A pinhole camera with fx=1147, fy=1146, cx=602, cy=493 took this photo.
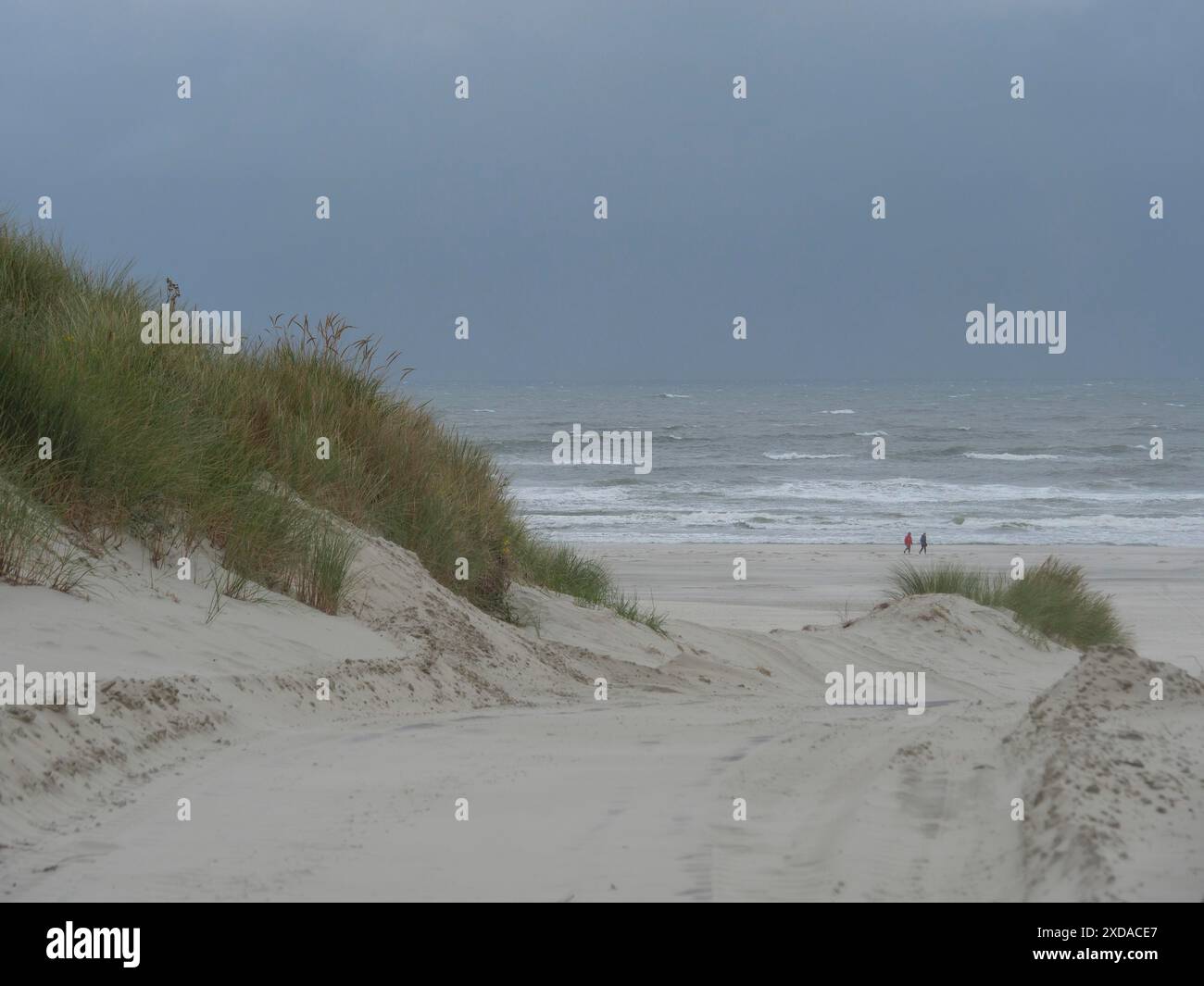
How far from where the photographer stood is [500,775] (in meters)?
4.09

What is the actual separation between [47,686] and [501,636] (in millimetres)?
3660

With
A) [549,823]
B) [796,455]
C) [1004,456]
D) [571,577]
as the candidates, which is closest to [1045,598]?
[571,577]

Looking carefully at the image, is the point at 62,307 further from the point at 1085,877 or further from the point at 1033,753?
the point at 1085,877

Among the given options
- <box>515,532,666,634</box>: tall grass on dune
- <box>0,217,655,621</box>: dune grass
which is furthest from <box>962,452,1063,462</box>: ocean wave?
<box>0,217,655,621</box>: dune grass

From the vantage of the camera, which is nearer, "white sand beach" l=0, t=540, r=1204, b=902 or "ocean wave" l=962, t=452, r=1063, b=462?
"white sand beach" l=0, t=540, r=1204, b=902

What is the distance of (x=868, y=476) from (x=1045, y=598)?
3241cm

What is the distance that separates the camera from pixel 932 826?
3.33 meters

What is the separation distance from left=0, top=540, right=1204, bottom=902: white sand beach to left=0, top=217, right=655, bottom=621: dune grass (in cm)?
43

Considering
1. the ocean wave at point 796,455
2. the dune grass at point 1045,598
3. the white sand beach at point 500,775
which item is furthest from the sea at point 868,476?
the dune grass at point 1045,598

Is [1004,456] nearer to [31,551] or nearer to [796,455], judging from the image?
[796,455]

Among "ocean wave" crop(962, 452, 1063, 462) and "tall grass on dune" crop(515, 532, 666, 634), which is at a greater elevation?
"ocean wave" crop(962, 452, 1063, 462)

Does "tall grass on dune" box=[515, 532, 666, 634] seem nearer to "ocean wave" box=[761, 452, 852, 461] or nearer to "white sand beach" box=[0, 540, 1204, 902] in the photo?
"white sand beach" box=[0, 540, 1204, 902]

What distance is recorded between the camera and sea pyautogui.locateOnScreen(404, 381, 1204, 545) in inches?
1259

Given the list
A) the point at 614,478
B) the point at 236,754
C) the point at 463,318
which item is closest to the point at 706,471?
the point at 614,478
